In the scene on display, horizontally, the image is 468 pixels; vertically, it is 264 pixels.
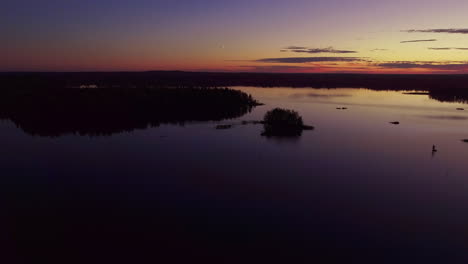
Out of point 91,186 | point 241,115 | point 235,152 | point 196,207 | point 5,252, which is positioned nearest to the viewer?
point 5,252

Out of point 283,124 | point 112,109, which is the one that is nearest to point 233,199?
point 283,124

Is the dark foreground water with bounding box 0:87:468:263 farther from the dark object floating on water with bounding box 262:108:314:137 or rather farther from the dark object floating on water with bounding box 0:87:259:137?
the dark object floating on water with bounding box 0:87:259:137

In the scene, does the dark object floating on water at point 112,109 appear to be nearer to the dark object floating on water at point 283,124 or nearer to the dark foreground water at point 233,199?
the dark foreground water at point 233,199

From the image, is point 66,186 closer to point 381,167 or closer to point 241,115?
point 381,167

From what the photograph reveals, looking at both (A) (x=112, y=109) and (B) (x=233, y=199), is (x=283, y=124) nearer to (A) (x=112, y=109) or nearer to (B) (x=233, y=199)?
(B) (x=233, y=199)

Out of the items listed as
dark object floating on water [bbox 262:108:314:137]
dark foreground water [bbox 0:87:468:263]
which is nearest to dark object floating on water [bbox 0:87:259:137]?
dark foreground water [bbox 0:87:468:263]

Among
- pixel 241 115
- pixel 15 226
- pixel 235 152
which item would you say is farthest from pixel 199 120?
pixel 15 226
